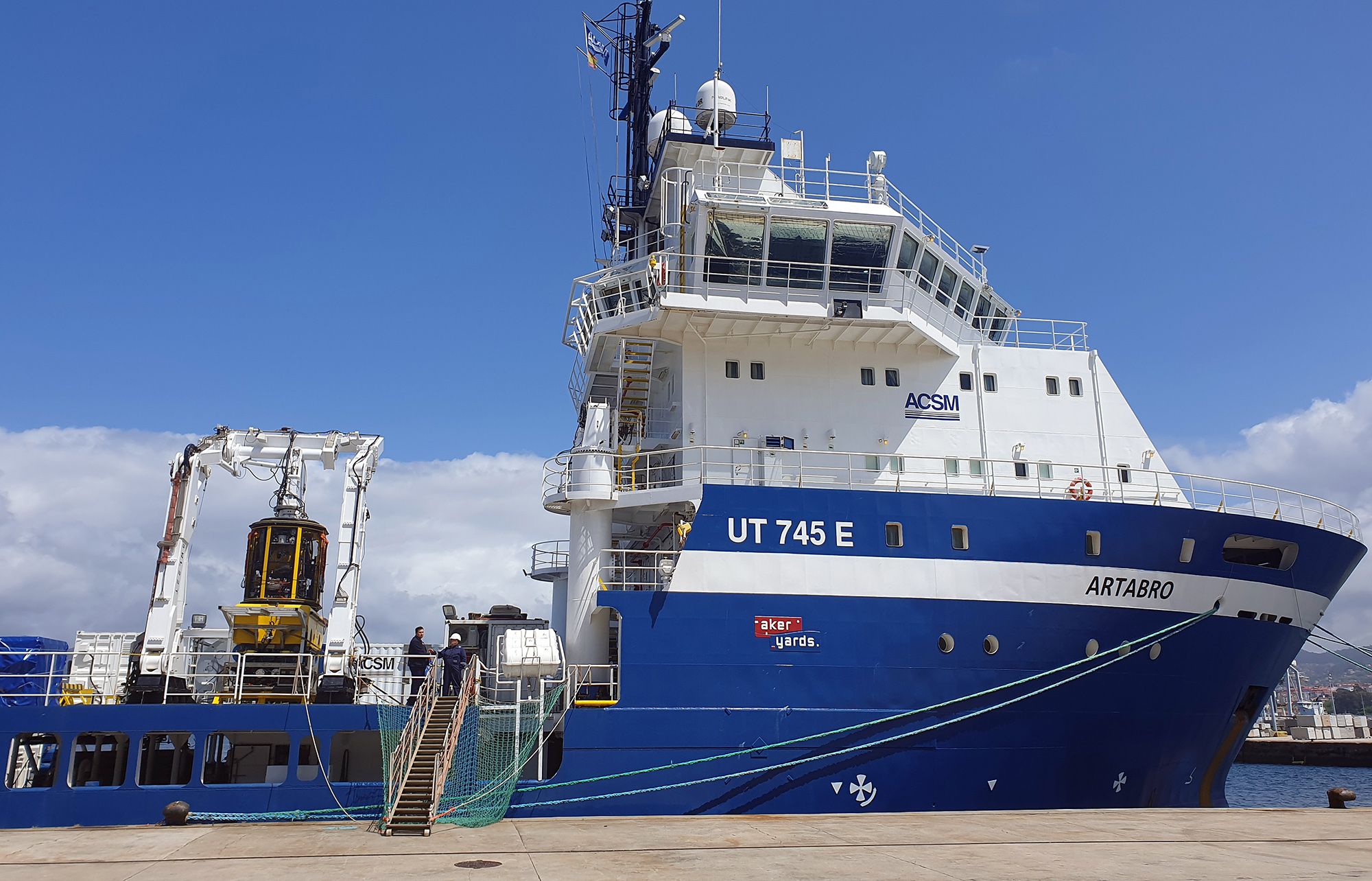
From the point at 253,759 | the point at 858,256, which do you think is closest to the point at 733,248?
the point at 858,256

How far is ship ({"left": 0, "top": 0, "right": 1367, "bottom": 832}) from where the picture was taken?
41.0 ft

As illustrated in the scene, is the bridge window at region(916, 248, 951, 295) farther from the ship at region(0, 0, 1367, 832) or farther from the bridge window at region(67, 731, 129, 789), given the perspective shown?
the bridge window at region(67, 731, 129, 789)

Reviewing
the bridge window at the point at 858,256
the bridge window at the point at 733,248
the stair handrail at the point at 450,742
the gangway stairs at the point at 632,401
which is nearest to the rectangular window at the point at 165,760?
the stair handrail at the point at 450,742

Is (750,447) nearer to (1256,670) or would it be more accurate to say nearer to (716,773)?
(716,773)

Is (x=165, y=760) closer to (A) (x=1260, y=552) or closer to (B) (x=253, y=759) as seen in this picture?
(B) (x=253, y=759)

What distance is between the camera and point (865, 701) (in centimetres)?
1295

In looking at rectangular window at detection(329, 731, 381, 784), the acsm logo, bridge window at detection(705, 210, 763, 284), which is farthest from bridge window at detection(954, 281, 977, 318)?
rectangular window at detection(329, 731, 381, 784)

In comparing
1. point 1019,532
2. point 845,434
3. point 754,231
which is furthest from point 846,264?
point 1019,532

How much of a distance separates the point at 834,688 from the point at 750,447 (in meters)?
3.90

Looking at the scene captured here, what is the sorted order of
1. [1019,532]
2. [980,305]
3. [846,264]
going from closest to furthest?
[1019,532] < [846,264] < [980,305]

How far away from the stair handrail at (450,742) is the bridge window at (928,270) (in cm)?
946

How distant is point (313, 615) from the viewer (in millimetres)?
15188

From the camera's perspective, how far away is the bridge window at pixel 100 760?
48.0 feet

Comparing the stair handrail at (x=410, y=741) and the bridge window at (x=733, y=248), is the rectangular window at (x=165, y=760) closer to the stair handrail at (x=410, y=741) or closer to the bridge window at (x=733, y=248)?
the stair handrail at (x=410, y=741)
